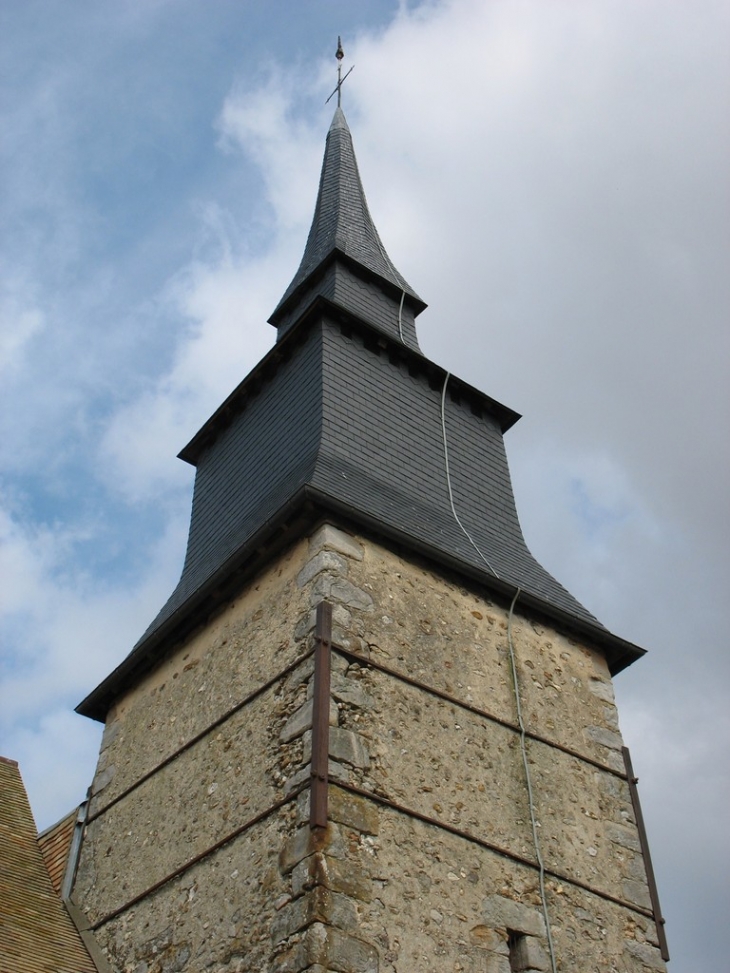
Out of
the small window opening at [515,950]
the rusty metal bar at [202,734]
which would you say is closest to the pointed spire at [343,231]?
the rusty metal bar at [202,734]

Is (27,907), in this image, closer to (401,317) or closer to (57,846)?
(57,846)

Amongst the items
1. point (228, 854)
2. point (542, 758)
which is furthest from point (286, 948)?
point (542, 758)

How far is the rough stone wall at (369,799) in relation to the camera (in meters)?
6.37

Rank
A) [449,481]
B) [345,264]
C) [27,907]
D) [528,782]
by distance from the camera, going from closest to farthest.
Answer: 1. [528,782]
2. [27,907]
3. [449,481]
4. [345,264]

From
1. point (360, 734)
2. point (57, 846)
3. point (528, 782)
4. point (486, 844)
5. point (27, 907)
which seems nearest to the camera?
point (360, 734)

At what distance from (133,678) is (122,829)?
1.41 m

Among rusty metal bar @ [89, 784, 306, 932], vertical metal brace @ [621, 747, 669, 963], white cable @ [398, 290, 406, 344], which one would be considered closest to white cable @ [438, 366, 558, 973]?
vertical metal brace @ [621, 747, 669, 963]

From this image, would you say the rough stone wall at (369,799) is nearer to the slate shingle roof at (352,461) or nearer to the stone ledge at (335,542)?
the stone ledge at (335,542)

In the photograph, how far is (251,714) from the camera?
7.46 m

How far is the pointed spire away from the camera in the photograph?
39.9 feet

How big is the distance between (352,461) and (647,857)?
12.3 ft

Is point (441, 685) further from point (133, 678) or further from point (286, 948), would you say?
point (133, 678)

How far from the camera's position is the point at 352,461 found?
9133 millimetres

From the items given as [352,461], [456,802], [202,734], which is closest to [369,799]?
[456,802]
